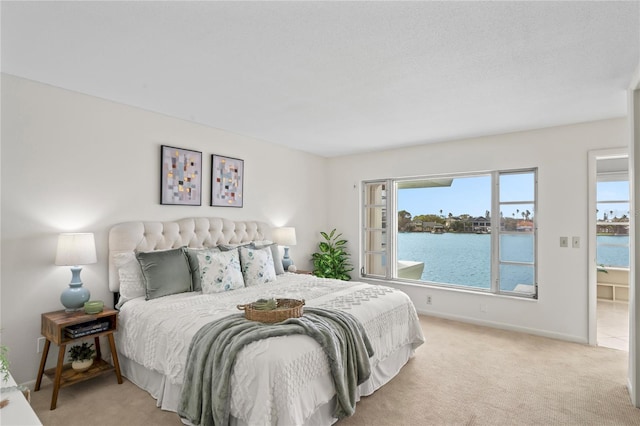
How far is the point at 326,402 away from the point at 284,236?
2804 millimetres

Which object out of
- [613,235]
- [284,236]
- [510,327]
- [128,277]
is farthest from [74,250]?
[613,235]

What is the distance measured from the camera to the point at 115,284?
313 centimetres

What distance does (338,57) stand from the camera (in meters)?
2.36

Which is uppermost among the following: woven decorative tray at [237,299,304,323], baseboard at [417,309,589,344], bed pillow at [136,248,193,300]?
bed pillow at [136,248,193,300]

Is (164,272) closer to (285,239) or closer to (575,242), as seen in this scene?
(285,239)

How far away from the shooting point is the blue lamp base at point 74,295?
2.73m

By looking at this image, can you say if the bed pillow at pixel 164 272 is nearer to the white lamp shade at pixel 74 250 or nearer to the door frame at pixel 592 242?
the white lamp shade at pixel 74 250

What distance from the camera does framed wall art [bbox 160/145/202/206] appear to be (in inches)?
143

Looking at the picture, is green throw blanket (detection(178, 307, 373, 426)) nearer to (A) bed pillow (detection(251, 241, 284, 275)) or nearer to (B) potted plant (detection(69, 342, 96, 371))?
(B) potted plant (detection(69, 342, 96, 371))

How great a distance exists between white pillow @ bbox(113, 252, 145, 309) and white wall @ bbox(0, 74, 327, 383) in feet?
0.71

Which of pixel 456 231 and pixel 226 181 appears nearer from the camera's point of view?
pixel 226 181

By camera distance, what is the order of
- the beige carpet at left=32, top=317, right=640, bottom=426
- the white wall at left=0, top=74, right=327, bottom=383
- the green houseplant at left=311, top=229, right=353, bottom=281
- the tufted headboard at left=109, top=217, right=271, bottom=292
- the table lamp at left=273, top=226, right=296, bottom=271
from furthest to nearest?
the green houseplant at left=311, top=229, right=353, bottom=281 → the table lamp at left=273, top=226, right=296, bottom=271 → the tufted headboard at left=109, top=217, right=271, bottom=292 → the white wall at left=0, top=74, right=327, bottom=383 → the beige carpet at left=32, top=317, right=640, bottom=426

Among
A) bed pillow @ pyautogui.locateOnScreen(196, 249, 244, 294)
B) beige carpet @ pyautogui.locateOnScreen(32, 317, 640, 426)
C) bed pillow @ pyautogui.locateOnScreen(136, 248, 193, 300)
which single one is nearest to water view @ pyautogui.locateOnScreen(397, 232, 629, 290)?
beige carpet @ pyautogui.locateOnScreen(32, 317, 640, 426)

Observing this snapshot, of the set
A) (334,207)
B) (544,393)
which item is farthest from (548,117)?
(334,207)
